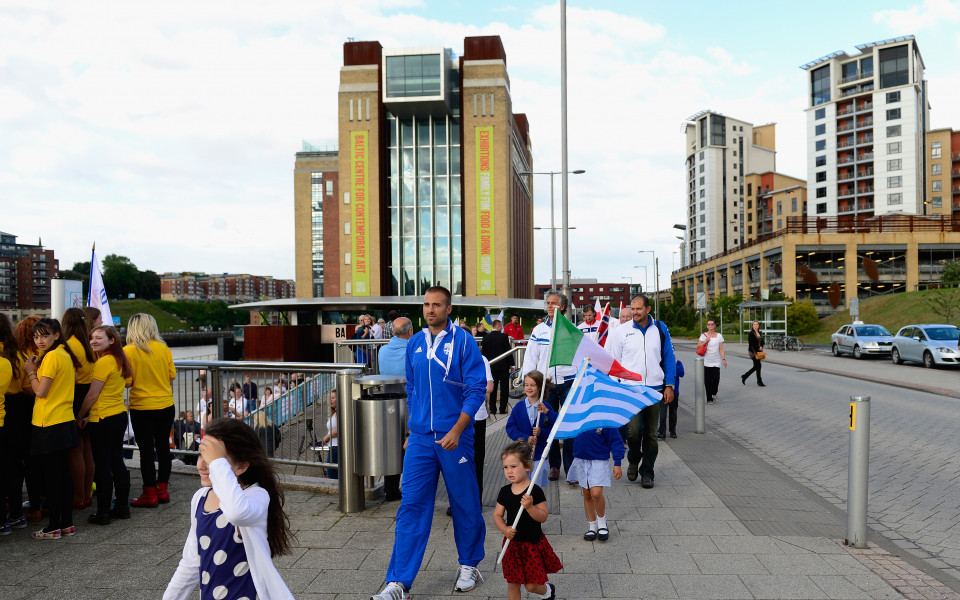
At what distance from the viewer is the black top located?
3852mm

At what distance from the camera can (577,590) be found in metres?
4.28

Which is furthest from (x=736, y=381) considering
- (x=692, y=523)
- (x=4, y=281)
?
(x=4, y=281)

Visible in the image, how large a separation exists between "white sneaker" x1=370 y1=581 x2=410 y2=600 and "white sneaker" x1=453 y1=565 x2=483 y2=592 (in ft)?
1.15

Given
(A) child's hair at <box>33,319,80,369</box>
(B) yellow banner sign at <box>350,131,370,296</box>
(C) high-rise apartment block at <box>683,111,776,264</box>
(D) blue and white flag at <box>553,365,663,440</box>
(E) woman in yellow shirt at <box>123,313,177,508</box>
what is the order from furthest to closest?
(C) high-rise apartment block at <box>683,111,776,264</box> < (B) yellow banner sign at <box>350,131,370,296</box> < (E) woman in yellow shirt at <box>123,313,177,508</box> < (A) child's hair at <box>33,319,80,369</box> < (D) blue and white flag at <box>553,365,663,440</box>

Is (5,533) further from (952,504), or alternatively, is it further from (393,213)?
(393,213)

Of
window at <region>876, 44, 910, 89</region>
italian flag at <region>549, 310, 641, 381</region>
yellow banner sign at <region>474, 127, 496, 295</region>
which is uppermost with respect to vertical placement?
window at <region>876, 44, 910, 89</region>

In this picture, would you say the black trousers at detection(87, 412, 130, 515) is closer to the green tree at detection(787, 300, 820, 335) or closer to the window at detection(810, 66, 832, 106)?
the green tree at detection(787, 300, 820, 335)

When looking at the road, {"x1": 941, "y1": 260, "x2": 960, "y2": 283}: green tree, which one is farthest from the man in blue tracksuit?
{"x1": 941, "y1": 260, "x2": 960, "y2": 283}: green tree

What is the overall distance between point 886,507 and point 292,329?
32.5 m

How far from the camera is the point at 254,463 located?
2.80 metres

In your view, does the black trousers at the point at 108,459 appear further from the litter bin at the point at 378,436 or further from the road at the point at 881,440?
the road at the point at 881,440

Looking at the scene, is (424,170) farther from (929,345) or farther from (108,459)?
(108,459)

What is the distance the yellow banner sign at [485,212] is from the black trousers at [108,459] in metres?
46.8

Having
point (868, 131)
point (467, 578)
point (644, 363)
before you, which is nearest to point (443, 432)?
point (467, 578)
